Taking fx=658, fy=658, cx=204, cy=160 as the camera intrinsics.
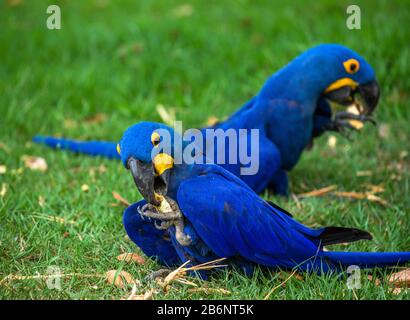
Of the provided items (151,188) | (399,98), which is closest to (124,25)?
(399,98)

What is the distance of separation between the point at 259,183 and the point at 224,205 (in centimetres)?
97

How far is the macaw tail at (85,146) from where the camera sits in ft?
12.5

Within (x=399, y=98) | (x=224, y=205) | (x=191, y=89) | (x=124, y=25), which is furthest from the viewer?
(x=124, y=25)

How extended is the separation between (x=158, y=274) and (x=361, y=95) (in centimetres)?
159

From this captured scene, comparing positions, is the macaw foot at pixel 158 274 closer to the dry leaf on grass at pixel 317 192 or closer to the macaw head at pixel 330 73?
the dry leaf on grass at pixel 317 192

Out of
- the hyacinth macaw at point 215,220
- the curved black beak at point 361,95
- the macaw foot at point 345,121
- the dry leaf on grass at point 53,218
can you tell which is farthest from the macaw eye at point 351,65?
the dry leaf on grass at point 53,218

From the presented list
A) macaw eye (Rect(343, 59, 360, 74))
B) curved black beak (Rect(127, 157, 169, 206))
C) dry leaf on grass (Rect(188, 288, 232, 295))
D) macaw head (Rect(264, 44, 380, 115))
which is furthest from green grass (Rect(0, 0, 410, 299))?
macaw eye (Rect(343, 59, 360, 74))

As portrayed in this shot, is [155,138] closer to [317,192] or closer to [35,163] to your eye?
[317,192]

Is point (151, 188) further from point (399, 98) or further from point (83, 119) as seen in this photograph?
point (399, 98)

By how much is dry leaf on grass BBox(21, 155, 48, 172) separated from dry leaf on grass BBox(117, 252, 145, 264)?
3.94 ft

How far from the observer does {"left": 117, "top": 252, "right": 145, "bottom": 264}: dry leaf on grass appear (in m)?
2.69

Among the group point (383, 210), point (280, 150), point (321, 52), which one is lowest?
point (383, 210)

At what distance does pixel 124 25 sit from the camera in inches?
208

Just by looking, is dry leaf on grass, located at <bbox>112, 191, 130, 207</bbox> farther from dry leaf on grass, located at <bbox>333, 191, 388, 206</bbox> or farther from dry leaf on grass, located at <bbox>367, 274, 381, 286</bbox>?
dry leaf on grass, located at <bbox>367, 274, 381, 286</bbox>
